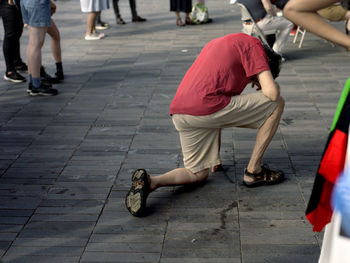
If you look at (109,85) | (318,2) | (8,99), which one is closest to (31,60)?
(8,99)

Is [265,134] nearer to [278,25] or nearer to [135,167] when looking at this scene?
[135,167]

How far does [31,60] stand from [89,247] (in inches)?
141

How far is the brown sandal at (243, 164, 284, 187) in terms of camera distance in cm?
399

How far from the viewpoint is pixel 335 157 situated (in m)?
2.09

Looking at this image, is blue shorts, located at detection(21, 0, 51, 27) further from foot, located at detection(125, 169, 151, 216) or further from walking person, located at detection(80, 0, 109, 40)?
foot, located at detection(125, 169, 151, 216)

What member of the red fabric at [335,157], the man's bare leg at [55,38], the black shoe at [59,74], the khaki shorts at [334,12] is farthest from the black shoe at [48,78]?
the red fabric at [335,157]

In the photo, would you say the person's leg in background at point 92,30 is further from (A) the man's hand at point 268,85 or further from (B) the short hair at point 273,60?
(A) the man's hand at point 268,85

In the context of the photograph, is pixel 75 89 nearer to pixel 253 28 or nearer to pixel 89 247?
pixel 253 28

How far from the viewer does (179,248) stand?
322 cm

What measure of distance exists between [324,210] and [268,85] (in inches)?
56.0

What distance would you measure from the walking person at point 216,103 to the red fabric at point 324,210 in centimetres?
140

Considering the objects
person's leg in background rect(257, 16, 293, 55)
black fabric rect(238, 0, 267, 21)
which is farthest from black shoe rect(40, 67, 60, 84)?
person's leg in background rect(257, 16, 293, 55)

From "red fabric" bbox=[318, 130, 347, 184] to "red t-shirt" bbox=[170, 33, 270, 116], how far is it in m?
1.48

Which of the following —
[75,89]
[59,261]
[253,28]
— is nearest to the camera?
[59,261]
